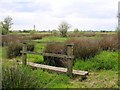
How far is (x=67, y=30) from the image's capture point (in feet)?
132

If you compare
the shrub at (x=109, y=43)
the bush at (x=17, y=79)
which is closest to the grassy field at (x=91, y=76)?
the bush at (x=17, y=79)

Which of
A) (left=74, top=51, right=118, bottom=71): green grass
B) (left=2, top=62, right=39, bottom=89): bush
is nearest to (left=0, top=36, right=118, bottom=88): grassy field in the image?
(left=74, top=51, right=118, bottom=71): green grass

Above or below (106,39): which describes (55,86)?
below

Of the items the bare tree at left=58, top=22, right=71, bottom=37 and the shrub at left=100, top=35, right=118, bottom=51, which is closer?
the shrub at left=100, top=35, right=118, bottom=51

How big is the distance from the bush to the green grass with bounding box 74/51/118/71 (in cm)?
466

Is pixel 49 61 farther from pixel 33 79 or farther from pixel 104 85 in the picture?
pixel 33 79

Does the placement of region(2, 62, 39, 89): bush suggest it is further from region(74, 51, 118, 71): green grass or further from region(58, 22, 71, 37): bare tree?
region(58, 22, 71, 37): bare tree

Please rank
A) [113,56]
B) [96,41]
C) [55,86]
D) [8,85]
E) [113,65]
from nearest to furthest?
1. [8,85]
2. [55,86]
3. [113,65]
4. [113,56]
5. [96,41]

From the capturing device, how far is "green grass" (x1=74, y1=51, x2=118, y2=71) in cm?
1050

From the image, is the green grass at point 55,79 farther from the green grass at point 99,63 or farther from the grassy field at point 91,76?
the green grass at point 99,63

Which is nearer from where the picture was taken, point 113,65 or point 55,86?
point 55,86

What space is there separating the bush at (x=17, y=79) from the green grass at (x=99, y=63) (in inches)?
184

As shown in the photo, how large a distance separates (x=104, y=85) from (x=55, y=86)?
58.0 inches

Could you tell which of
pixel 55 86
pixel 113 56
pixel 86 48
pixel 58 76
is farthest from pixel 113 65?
pixel 55 86
